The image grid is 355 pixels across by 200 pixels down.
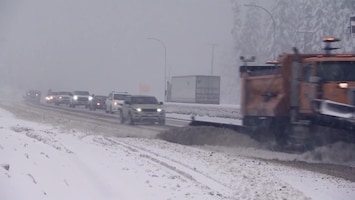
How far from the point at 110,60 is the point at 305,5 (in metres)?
81.2

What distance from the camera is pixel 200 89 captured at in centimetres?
5819

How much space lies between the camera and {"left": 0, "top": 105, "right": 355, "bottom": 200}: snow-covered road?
30.1ft

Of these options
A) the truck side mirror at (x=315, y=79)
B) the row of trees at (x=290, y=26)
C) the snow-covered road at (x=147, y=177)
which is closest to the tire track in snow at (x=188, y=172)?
the snow-covered road at (x=147, y=177)

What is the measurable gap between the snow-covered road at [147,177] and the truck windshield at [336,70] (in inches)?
124

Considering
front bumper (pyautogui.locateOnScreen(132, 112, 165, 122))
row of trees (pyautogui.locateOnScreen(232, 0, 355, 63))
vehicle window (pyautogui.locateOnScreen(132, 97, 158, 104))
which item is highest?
row of trees (pyautogui.locateOnScreen(232, 0, 355, 63))

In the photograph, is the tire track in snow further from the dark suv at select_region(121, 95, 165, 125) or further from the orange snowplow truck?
the dark suv at select_region(121, 95, 165, 125)

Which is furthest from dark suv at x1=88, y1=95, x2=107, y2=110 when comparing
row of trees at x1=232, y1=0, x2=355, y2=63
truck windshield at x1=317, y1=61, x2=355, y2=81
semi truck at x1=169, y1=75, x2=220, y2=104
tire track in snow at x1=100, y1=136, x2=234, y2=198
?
truck windshield at x1=317, y1=61, x2=355, y2=81

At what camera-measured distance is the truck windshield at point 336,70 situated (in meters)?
15.9

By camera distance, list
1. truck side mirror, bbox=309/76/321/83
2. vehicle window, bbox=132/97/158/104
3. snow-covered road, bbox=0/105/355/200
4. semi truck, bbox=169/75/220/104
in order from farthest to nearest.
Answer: semi truck, bbox=169/75/220/104, vehicle window, bbox=132/97/158/104, truck side mirror, bbox=309/76/321/83, snow-covered road, bbox=0/105/355/200

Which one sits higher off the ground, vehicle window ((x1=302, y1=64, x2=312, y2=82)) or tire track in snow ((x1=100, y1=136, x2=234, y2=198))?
vehicle window ((x1=302, y1=64, x2=312, y2=82))

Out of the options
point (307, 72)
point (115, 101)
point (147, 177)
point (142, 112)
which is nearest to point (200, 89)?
point (115, 101)

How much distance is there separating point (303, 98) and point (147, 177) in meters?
7.39

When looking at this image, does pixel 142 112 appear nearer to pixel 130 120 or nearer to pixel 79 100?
pixel 130 120

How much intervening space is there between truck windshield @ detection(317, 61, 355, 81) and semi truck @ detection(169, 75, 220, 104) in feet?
135
